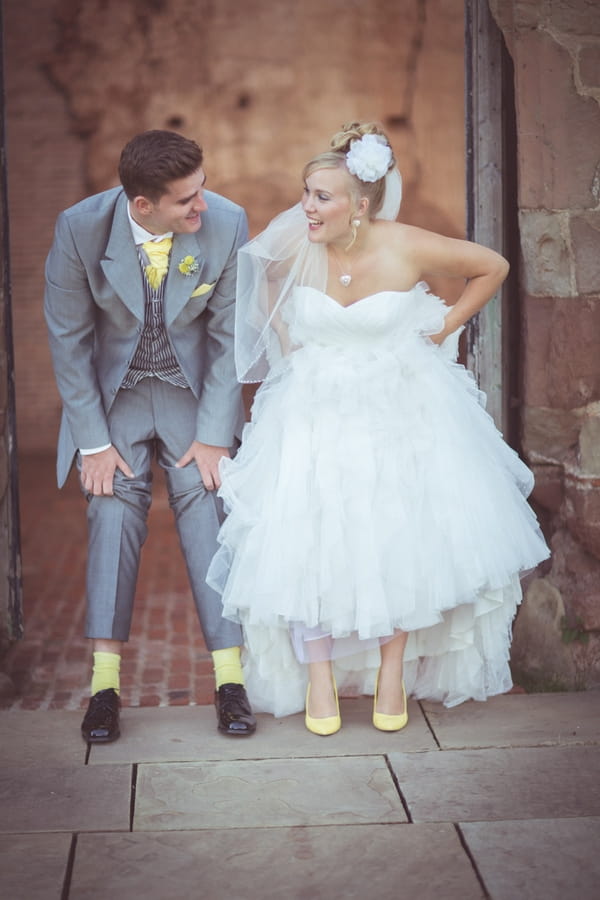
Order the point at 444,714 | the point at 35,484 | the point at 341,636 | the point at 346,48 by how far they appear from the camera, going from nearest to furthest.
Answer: the point at 341,636 → the point at 444,714 → the point at 35,484 → the point at 346,48

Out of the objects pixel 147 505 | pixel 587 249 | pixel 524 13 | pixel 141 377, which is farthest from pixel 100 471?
pixel 524 13

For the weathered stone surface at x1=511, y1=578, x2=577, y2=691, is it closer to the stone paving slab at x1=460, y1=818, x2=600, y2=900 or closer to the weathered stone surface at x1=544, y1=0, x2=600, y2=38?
the stone paving slab at x1=460, y1=818, x2=600, y2=900

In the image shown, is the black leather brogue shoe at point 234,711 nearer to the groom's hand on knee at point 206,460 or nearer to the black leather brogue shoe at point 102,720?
the black leather brogue shoe at point 102,720

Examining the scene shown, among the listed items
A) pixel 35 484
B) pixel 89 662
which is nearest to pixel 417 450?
pixel 89 662

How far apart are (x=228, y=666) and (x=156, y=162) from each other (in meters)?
1.62

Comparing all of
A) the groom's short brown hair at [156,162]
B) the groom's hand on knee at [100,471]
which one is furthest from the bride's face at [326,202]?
the groom's hand on knee at [100,471]

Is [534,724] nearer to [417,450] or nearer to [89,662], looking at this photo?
[417,450]

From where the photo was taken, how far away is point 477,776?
3.25 meters

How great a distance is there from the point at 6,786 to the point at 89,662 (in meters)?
1.52

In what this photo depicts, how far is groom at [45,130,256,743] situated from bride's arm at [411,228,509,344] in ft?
1.97

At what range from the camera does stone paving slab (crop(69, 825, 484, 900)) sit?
262cm

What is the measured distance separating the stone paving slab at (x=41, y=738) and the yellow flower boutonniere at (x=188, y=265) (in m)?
1.52

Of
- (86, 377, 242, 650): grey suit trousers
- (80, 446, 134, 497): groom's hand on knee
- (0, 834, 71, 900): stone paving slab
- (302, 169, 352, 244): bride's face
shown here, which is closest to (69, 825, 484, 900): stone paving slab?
(0, 834, 71, 900): stone paving slab

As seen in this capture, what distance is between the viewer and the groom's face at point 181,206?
11.0 ft
